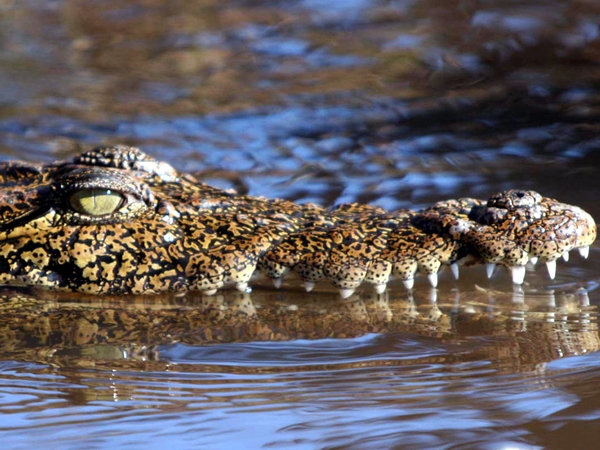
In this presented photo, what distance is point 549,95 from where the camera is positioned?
7746mm

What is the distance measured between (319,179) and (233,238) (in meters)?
2.67

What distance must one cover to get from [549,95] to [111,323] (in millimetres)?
5249

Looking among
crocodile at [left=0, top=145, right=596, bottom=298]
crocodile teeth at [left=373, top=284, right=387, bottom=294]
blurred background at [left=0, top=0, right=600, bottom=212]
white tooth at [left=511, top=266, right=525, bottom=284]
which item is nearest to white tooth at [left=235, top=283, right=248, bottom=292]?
crocodile at [left=0, top=145, right=596, bottom=298]

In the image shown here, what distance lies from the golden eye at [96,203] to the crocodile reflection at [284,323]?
0.40 meters

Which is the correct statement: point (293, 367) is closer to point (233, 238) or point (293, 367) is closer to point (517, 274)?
point (233, 238)

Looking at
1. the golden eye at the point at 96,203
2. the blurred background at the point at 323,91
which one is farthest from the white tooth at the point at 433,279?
the blurred background at the point at 323,91

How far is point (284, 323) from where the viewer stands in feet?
11.8

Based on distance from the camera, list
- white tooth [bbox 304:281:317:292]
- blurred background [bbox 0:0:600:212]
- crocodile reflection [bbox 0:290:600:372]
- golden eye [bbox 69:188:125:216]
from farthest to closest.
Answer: blurred background [bbox 0:0:600:212], golden eye [bbox 69:188:125:216], white tooth [bbox 304:281:317:292], crocodile reflection [bbox 0:290:600:372]

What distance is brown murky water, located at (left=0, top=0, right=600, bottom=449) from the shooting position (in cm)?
243

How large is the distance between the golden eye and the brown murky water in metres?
0.40

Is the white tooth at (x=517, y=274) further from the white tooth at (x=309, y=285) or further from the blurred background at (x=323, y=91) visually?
the blurred background at (x=323, y=91)

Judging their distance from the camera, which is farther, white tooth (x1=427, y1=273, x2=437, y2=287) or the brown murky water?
white tooth (x1=427, y1=273, x2=437, y2=287)

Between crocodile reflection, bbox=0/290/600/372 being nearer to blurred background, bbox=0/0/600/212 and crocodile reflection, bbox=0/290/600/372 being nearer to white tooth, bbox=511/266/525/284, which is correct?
white tooth, bbox=511/266/525/284

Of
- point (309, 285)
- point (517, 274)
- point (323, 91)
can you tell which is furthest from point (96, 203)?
point (323, 91)
